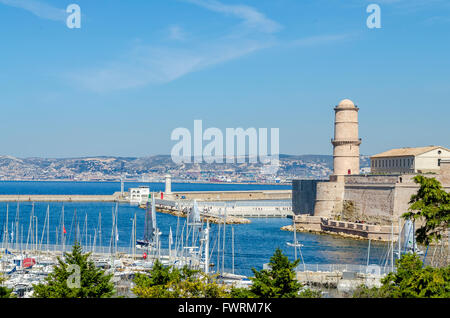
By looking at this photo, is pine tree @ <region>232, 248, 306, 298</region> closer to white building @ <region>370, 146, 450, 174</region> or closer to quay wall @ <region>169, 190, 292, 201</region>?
white building @ <region>370, 146, 450, 174</region>

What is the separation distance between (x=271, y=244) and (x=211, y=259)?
724 cm

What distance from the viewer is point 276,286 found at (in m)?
16.0

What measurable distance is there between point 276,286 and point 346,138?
2826 cm

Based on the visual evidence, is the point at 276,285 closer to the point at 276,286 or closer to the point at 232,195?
the point at 276,286

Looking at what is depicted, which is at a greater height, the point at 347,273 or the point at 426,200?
the point at 426,200

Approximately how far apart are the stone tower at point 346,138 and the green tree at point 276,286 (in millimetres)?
27233

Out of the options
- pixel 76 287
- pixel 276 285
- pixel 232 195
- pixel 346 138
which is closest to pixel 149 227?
pixel 346 138

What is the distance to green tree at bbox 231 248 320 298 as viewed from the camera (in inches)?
610

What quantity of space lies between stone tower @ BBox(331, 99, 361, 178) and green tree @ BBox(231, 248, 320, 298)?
2723cm

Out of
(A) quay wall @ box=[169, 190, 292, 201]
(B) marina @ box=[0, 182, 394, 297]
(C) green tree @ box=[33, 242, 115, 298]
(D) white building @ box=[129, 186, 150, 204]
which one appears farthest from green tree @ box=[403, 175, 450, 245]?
(A) quay wall @ box=[169, 190, 292, 201]

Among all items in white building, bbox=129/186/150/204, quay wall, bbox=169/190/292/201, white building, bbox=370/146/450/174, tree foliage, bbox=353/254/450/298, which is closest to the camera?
tree foliage, bbox=353/254/450/298
